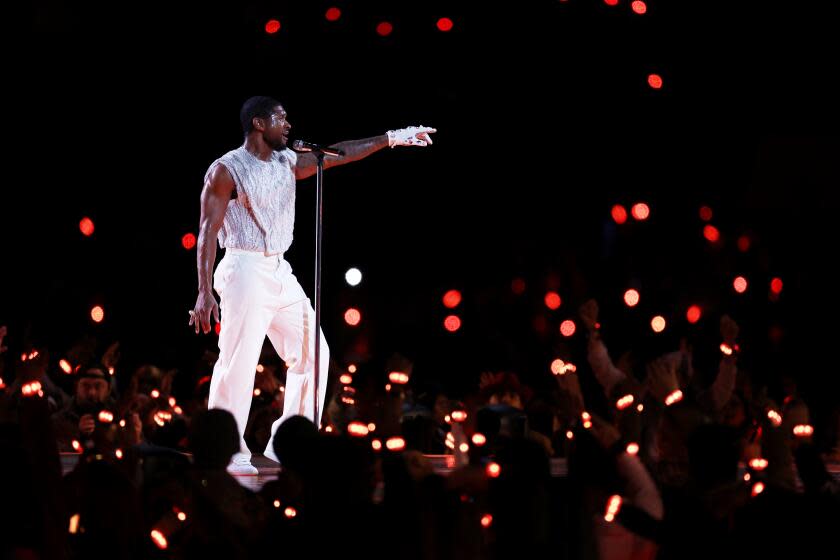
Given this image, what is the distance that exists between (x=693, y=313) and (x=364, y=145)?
3566 mm

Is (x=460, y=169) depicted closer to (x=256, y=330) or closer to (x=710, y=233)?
(x=710, y=233)

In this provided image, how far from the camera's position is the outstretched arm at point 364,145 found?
21.9ft

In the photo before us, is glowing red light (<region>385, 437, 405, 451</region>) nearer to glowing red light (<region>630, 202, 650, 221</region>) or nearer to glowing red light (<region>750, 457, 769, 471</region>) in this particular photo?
glowing red light (<region>750, 457, 769, 471</region>)

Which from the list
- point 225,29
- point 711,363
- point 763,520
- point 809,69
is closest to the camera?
point 763,520

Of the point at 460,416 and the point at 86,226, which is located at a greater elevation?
the point at 86,226

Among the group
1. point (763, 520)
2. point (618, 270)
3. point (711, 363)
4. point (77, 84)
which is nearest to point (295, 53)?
point (77, 84)

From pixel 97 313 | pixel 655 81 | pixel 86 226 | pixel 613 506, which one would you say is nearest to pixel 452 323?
pixel 97 313

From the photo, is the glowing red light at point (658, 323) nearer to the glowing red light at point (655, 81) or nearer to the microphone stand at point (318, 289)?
the glowing red light at point (655, 81)

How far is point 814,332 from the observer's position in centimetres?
937

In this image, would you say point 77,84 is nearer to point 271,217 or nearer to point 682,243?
point 271,217

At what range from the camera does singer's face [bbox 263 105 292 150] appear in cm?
660

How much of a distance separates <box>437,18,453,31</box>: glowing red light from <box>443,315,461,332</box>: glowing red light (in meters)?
2.66

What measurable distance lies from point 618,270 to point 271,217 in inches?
154

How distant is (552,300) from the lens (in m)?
9.86
